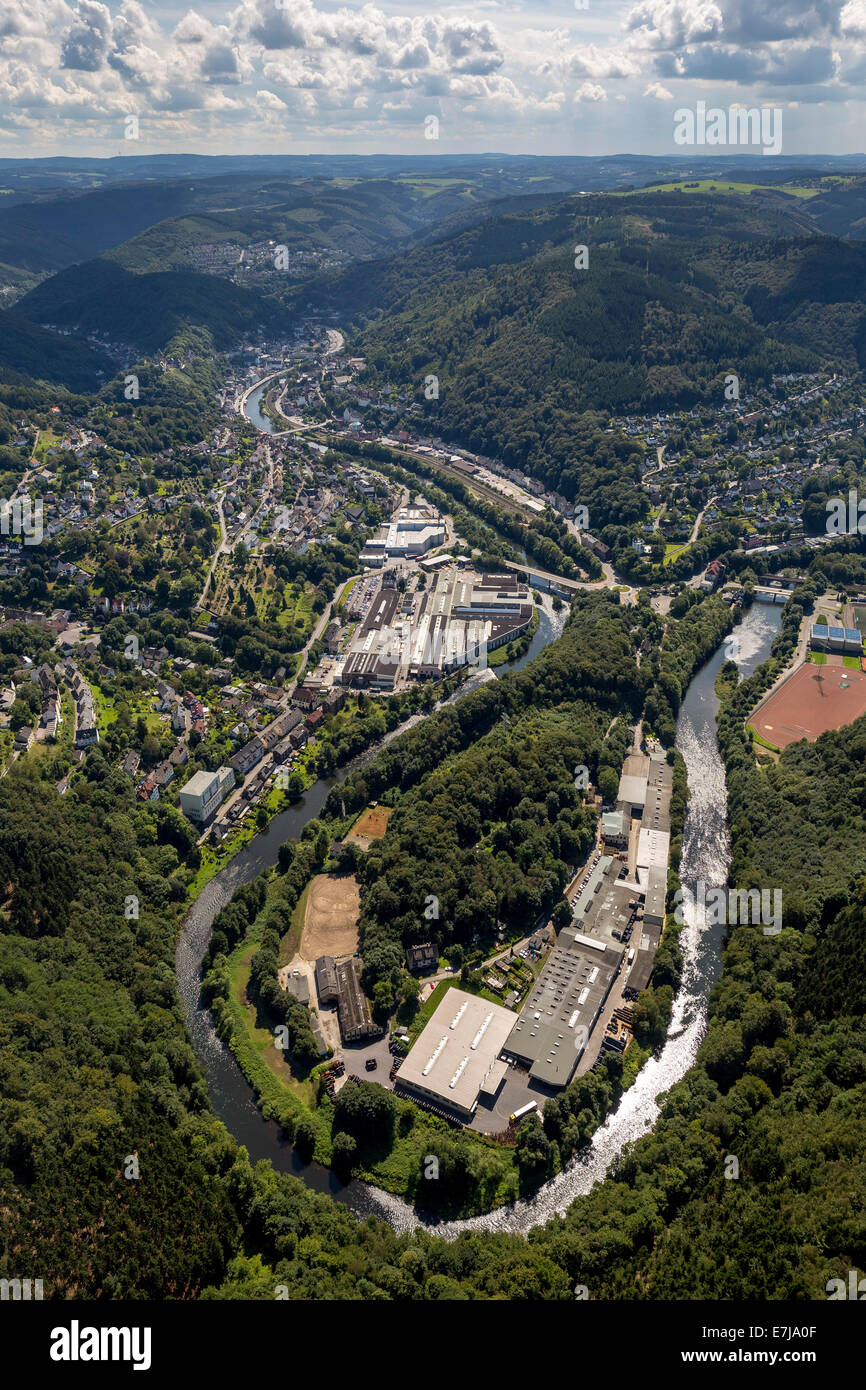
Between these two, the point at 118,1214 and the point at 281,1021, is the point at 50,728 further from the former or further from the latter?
the point at 118,1214

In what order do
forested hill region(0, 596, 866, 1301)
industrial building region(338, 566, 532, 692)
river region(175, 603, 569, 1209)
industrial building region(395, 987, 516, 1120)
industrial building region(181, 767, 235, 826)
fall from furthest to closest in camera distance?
industrial building region(338, 566, 532, 692) → industrial building region(181, 767, 235, 826) → industrial building region(395, 987, 516, 1120) → river region(175, 603, 569, 1209) → forested hill region(0, 596, 866, 1301)

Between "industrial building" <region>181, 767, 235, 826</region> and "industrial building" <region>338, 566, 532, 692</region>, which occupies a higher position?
"industrial building" <region>338, 566, 532, 692</region>

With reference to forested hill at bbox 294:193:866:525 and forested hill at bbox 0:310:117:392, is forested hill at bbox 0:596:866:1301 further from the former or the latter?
forested hill at bbox 0:310:117:392

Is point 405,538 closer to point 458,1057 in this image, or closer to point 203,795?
point 203,795

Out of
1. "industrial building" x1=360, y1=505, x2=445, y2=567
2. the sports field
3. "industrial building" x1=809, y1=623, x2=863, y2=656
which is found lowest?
the sports field

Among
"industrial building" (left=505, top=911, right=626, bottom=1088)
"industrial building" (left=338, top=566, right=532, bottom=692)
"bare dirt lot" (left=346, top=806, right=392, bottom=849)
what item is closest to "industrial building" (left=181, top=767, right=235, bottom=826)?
"bare dirt lot" (left=346, top=806, right=392, bottom=849)

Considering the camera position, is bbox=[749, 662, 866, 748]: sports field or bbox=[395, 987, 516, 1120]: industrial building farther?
bbox=[749, 662, 866, 748]: sports field
